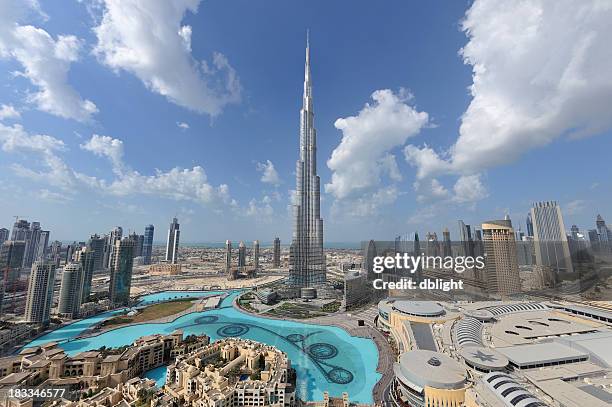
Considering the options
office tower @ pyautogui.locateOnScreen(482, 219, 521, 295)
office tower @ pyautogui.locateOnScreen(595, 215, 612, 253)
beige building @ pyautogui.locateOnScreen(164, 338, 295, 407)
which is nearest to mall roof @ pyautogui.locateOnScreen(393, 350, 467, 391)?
beige building @ pyautogui.locateOnScreen(164, 338, 295, 407)

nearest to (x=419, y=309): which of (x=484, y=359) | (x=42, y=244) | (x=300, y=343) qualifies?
(x=484, y=359)

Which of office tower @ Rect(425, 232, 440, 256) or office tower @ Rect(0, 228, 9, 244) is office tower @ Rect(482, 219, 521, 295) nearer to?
office tower @ Rect(425, 232, 440, 256)

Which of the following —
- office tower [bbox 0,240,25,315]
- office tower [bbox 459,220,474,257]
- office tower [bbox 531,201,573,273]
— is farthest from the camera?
office tower [bbox 459,220,474,257]

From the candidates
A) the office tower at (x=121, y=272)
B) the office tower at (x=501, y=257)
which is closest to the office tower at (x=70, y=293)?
the office tower at (x=121, y=272)

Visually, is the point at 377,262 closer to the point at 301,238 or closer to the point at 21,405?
the point at 301,238

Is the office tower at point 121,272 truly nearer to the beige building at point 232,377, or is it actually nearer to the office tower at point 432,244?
the beige building at point 232,377

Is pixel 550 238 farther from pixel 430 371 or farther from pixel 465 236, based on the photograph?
pixel 430 371
